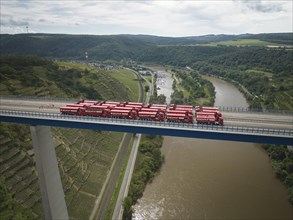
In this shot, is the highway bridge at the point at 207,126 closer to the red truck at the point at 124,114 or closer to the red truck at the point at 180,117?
the red truck at the point at 124,114

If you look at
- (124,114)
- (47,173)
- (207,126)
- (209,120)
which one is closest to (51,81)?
(47,173)

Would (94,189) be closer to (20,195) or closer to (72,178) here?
(72,178)

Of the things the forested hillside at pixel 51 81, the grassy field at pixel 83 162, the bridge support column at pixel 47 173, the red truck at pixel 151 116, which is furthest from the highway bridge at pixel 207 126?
the forested hillside at pixel 51 81

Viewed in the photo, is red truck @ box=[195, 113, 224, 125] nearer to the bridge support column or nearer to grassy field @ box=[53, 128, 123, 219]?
the bridge support column

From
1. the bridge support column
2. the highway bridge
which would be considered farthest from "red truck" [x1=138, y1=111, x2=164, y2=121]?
the bridge support column

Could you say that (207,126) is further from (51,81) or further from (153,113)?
(51,81)

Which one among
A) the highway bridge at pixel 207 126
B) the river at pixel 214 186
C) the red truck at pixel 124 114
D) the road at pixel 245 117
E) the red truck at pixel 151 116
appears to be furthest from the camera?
the river at pixel 214 186
